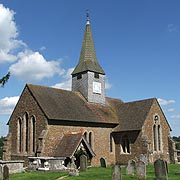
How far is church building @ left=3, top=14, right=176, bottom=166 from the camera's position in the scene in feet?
108

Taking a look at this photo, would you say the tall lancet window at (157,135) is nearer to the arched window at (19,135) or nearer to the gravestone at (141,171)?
the arched window at (19,135)

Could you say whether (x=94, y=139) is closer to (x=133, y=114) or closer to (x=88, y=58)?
(x=133, y=114)

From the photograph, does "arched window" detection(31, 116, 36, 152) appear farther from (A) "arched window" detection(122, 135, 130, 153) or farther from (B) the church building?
(A) "arched window" detection(122, 135, 130, 153)

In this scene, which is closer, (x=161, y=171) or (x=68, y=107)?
(x=161, y=171)

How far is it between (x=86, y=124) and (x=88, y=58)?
1098cm

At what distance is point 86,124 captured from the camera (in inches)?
1422

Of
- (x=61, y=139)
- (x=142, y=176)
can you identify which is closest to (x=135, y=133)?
(x=61, y=139)

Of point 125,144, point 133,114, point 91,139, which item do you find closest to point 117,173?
point 91,139

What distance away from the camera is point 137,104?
4125cm

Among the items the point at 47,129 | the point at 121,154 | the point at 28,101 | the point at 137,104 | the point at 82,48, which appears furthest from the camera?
the point at 82,48

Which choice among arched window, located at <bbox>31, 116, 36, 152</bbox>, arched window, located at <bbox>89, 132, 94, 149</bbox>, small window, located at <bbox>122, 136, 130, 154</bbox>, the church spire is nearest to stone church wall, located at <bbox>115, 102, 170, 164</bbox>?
small window, located at <bbox>122, 136, 130, 154</bbox>

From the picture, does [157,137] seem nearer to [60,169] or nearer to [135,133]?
[135,133]

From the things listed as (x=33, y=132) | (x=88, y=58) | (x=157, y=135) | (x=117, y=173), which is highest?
(x=88, y=58)

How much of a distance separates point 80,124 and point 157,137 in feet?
33.7
